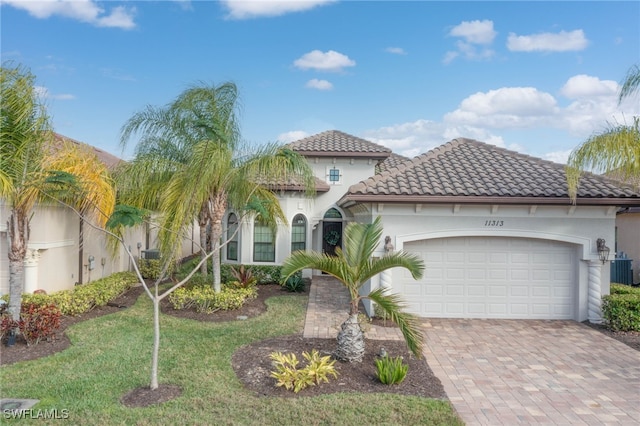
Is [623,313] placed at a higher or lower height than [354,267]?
lower

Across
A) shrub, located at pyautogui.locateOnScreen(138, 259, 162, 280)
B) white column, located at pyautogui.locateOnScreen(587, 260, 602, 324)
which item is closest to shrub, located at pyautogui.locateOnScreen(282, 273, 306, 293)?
shrub, located at pyautogui.locateOnScreen(138, 259, 162, 280)

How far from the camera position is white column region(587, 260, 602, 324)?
9.95m

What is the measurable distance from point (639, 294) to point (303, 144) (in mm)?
12881

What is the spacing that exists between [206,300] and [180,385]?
472cm

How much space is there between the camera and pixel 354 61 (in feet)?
54.6

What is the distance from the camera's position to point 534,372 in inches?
266

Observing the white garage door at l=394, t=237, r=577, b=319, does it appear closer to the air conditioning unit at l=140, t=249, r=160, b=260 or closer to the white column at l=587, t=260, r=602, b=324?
the white column at l=587, t=260, r=602, b=324

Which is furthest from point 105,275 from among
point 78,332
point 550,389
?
point 550,389

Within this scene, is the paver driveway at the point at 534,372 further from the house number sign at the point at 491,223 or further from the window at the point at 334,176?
the window at the point at 334,176

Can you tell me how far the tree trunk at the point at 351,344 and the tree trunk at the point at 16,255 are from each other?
22.1 ft

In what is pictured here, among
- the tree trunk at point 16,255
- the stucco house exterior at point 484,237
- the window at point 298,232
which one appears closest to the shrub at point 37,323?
the tree trunk at point 16,255

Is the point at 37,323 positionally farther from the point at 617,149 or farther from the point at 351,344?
the point at 617,149

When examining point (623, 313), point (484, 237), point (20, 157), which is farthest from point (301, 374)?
point (623, 313)

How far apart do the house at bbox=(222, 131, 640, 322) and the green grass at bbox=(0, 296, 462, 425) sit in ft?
13.7
